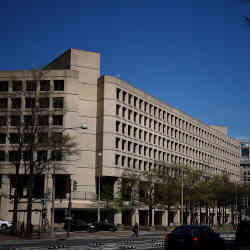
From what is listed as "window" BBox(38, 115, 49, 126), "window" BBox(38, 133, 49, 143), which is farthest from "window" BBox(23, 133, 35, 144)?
"window" BBox(38, 115, 49, 126)

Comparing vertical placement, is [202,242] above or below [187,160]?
below

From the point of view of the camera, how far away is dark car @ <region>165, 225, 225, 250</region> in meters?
20.9

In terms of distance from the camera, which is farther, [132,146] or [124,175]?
[132,146]

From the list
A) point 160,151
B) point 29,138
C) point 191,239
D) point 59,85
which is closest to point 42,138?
point 29,138

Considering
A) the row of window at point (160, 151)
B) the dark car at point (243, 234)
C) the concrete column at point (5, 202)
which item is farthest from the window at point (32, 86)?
the row of window at point (160, 151)

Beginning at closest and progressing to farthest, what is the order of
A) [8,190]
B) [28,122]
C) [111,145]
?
[28,122] → [8,190] → [111,145]

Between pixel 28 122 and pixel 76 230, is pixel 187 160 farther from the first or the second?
pixel 28 122

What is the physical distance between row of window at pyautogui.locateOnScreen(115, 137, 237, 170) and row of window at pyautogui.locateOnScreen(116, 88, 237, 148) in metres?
4.69

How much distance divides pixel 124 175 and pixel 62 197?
1066 centimetres

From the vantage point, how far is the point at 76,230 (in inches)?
2379

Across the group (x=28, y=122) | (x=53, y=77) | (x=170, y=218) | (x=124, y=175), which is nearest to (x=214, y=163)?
(x=170, y=218)

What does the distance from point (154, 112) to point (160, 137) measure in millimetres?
5378

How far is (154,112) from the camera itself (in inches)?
3693

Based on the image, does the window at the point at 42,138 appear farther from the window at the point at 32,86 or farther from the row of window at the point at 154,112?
the row of window at the point at 154,112
